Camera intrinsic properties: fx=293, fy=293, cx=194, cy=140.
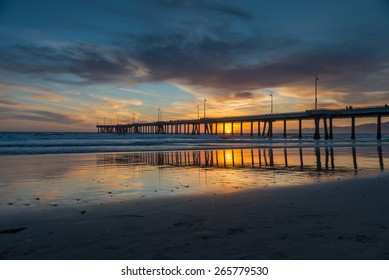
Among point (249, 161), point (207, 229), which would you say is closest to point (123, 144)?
point (249, 161)

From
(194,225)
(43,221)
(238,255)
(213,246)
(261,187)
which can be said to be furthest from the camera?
(261,187)

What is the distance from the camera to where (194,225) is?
4871 mm

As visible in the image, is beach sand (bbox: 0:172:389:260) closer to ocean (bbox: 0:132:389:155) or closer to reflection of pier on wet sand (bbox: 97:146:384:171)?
reflection of pier on wet sand (bbox: 97:146:384:171)

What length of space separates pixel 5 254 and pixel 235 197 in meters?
4.84

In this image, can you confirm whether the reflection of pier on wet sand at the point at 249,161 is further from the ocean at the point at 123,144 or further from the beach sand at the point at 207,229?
the ocean at the point at 123,144

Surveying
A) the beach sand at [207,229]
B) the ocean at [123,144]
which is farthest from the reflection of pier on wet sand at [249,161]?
the ocean at [123,144]

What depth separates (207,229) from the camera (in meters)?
4.62

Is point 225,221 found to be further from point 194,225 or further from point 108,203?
point 108,203

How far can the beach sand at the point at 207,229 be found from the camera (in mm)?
3727

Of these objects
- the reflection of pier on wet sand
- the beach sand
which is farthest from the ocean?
the beach sand

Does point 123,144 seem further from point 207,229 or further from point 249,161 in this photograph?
point 207,229

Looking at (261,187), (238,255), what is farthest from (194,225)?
(261,187)

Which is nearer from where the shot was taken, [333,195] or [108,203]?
[108,203]

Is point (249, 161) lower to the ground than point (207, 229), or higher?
higher
